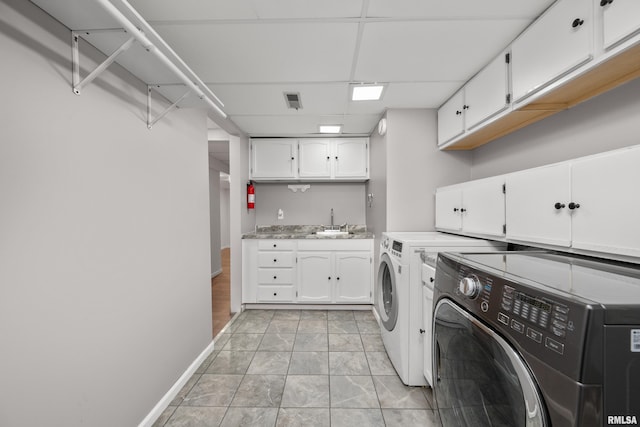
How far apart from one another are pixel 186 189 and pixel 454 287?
6.02ft

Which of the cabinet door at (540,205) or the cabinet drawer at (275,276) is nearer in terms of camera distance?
the cabinet door at (540,205)

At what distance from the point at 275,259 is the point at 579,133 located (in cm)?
283

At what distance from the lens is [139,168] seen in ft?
4.86

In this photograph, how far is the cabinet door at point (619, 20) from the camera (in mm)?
939

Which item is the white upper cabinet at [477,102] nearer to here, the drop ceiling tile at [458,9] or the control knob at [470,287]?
the drop ceiling tile at [458,9]

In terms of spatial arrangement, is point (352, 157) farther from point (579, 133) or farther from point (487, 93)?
point (579, 133)

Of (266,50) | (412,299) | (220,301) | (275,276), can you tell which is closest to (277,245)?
(275,276)

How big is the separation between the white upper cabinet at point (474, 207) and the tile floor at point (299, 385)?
3.78 ft

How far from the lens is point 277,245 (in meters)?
3.23

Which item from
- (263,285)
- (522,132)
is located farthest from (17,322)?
(522,132)

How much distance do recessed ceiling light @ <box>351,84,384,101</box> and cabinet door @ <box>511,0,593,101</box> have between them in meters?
0.90

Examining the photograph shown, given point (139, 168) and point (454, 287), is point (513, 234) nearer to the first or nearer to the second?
point (454, 287)

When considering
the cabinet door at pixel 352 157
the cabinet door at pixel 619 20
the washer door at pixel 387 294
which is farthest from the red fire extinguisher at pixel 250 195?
the cabinet door at pixel 619 20

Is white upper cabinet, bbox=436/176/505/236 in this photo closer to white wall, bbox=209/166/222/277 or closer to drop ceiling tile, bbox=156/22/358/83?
drop ceiling tile, bbox=156/22/358/83
